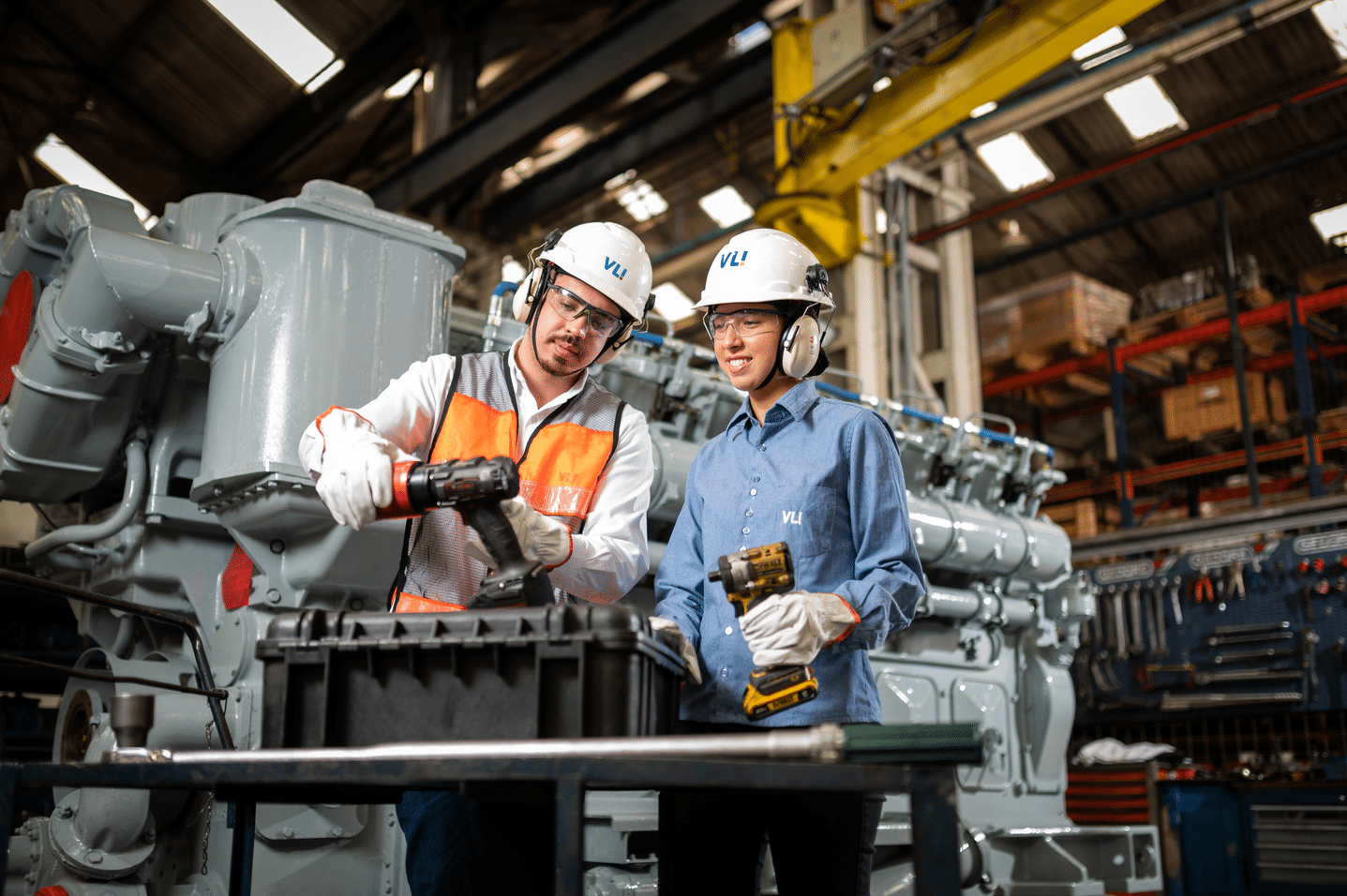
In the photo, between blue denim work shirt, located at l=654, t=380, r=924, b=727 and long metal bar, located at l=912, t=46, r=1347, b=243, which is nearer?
blue denim work shirt, located at l=654, t=380, r=924, b=727

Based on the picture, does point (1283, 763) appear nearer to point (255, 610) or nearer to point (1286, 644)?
point (1286, 644)

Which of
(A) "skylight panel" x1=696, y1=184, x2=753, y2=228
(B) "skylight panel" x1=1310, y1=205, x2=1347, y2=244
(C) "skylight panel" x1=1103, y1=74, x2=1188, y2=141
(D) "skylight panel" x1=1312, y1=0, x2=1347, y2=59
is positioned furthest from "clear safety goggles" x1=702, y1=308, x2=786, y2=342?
(B) "skylight panel" x1=1310, y1=205, x2=1347, y2=244

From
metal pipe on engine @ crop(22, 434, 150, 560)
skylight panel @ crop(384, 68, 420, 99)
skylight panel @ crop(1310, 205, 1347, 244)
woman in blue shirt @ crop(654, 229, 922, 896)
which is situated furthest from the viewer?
skylight panel @ crop(384, 68, 420, 99)

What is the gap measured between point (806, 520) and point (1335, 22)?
9.51m

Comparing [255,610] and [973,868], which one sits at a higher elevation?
[255,610]

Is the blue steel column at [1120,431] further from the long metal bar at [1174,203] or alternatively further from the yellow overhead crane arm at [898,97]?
the yellow overhead crane arm at [898,97]

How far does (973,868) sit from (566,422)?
351cm

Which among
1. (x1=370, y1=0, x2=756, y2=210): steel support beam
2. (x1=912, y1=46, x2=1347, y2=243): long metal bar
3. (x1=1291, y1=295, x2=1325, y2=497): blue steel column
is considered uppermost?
(x1=370, y1=0, x2=756, y2=210): steel support beam

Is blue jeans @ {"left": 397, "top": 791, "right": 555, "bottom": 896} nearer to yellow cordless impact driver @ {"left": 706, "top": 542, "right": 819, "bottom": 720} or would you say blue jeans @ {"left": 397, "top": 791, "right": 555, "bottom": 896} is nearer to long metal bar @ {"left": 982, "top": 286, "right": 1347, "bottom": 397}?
yellow cordless impact driver @ {"left": 706, "top": 542, "right": 819, "bottom": 720}

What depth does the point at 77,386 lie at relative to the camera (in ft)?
10.4

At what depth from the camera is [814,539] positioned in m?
1.84

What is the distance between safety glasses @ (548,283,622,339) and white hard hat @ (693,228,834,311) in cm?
22

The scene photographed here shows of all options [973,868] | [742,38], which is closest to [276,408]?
[973,868]

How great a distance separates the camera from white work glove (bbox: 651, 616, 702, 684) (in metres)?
1.76
